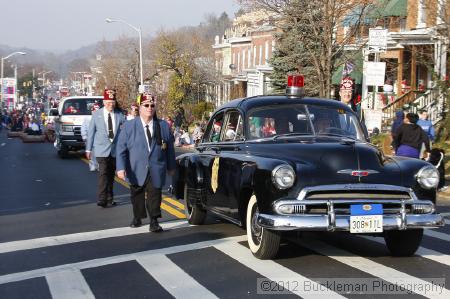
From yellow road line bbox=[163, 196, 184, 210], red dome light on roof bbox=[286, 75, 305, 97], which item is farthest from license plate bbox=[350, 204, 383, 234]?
yellow road line bbox=[163, 196, 184, 210]

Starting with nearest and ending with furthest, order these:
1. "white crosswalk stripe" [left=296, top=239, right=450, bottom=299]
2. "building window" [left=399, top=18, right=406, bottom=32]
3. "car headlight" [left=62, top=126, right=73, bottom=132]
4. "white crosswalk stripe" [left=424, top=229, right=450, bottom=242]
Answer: "white crosswalk stripe" [left=296, top=239, right=450, bottom=299] < "white crosswalk stripe" [left=424, top=229, right=450, bottom=242] < "car headlight" [left=62, top=126, right=73, bottom=132] < "building window" [left=399, top=18, right=406, bottom=32]

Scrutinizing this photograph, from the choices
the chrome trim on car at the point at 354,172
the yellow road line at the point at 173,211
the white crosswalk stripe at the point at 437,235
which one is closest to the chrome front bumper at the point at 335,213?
the chrome trim on car at the point at 354,172

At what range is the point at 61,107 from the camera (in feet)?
81.4

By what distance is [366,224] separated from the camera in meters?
6.94

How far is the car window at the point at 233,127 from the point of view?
29.0 feet

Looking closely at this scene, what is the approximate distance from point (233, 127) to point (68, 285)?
331 centimetres

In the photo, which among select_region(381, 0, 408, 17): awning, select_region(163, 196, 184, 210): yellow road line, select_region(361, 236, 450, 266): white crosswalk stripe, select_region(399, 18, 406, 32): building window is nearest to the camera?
select_region(361, 236, 450, 266): white crosswalk stripe

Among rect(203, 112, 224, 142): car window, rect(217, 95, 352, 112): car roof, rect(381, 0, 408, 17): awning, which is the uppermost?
rect(381, 0, 408, 17): awning

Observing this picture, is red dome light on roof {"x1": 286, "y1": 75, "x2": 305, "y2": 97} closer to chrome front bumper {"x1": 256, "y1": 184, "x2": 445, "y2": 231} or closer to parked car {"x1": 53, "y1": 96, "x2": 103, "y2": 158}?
chrome front bumper {"x1": 256, "y1": 184, "x2": 445, "y2": 231}

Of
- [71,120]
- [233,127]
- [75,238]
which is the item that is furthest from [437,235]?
[71,120]

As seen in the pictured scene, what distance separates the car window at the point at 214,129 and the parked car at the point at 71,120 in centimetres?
1422

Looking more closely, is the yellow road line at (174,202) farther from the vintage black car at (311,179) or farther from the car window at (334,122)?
the car window at (334,122)

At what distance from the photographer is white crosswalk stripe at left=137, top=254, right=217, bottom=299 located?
6.30 metres

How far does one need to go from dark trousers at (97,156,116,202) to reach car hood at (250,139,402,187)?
5269mm
